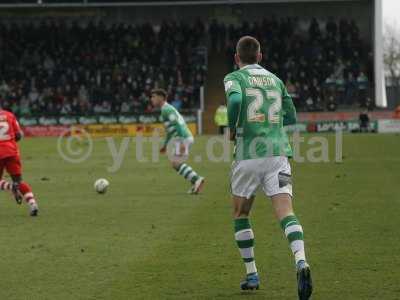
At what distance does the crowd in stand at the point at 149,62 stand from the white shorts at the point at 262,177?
4069 cm

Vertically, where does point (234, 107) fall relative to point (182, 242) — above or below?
above

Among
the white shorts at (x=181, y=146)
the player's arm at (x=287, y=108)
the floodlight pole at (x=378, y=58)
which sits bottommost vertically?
the white shorts at (x=181, y=146)

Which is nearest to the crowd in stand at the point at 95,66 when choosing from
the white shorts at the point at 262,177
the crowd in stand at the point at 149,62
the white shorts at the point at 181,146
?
the crowd in stand at the point at 149,62

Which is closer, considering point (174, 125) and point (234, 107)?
point (234, 107)

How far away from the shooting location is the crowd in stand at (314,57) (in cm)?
4866

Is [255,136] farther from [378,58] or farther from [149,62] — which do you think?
[149,62]

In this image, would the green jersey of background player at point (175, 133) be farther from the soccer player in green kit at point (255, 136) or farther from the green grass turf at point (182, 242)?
the soccer player in green kit at point (255, 136)

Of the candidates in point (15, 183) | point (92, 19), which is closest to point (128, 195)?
point (15, 183)

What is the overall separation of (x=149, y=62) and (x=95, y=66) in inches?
124

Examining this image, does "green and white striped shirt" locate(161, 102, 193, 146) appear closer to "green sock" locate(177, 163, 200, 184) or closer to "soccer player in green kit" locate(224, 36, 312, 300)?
"green sock" locate(177, 163, 200, 184)

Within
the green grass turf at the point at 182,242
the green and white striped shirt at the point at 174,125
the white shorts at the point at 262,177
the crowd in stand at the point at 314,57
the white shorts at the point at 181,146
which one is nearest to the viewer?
the white shorts at the point at 262,177

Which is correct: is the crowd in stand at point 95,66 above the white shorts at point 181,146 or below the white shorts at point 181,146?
above

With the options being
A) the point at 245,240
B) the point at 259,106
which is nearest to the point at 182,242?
the point at 245,240

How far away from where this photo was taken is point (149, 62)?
2105 inches
